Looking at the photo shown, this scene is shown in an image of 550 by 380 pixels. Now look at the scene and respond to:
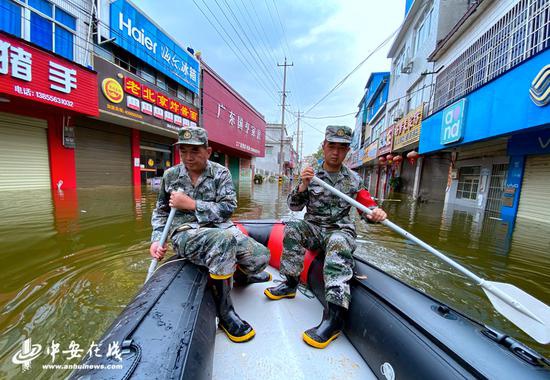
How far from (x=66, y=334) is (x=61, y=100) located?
25.8 ft

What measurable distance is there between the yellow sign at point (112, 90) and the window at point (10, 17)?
2165 mm

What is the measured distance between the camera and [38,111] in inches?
286

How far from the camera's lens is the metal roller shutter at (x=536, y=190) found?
20.8ft

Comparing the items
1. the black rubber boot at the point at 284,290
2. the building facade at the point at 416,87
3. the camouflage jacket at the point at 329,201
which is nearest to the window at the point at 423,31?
the building facade at the point at 416,87

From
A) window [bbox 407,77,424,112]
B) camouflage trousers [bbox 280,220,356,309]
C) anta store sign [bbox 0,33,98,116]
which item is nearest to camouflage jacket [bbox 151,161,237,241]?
camouflage trousers [bbox 280,220,356,309]

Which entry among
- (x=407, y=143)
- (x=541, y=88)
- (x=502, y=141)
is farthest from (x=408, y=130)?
(x=541, y=88)

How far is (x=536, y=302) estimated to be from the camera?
1582mm

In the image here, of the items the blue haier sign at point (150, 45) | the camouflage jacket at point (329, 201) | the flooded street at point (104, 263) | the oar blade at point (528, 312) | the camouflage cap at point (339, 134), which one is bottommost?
the flooded street at point (104, 263)

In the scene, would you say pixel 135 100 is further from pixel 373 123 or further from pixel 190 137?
pixel 373 123

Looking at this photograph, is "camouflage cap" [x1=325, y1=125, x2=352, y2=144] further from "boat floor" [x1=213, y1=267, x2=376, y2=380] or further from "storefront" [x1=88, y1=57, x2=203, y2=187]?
"storefront" [x1=88, y1=57, x2=203, y2=187]

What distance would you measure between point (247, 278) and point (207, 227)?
792 mm

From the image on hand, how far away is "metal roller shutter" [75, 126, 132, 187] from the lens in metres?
8.69

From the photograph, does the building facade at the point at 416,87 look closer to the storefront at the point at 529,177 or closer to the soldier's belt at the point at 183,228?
the storefront at the point at 529,177

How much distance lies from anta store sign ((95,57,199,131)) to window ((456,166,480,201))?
13574 millimetres
